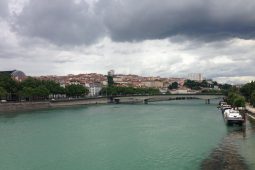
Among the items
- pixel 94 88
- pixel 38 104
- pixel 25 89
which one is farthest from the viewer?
pixel 94 88

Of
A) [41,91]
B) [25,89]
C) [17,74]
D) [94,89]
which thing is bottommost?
[41,91]

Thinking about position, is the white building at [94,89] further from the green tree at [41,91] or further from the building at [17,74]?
the green tree at [41,91]

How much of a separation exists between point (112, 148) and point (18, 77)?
81.6 metres

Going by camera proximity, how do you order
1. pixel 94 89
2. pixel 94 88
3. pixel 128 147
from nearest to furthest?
pixel 128 147 → pixel 94 89 → pixel 94 88

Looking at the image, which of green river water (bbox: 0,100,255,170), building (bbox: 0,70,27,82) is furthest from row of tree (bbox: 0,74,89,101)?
green river water (bbox: 0,100,255,170)

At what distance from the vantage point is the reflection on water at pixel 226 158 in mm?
18595

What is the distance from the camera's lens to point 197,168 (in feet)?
61.8

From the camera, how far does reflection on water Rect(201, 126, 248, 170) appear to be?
1860 centimetres

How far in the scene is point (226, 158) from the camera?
20547 millimetres

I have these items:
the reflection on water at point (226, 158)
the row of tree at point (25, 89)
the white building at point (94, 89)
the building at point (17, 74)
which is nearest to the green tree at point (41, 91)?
the row of tree at point (25, 89)

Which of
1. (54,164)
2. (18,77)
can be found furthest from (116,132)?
(18,77)

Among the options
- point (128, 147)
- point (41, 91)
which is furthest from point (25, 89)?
point (128, 147)

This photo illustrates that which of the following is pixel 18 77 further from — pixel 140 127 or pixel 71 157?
pixel 71 157

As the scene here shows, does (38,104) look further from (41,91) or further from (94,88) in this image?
(94,88)
